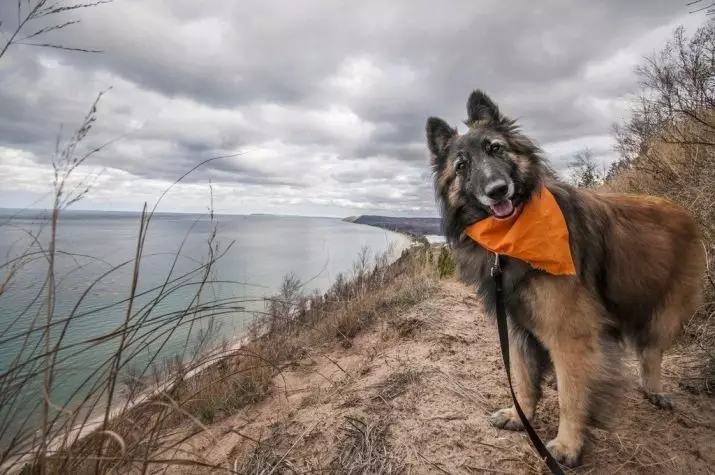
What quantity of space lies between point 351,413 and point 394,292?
5.24 meters

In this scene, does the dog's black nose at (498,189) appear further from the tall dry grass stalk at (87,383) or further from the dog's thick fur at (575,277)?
the tall dry grass stalk at (87,383)

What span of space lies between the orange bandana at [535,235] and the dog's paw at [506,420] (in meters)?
1.23

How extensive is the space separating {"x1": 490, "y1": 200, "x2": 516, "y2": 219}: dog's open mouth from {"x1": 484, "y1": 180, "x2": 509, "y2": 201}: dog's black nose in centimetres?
8

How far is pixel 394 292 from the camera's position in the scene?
8523mm

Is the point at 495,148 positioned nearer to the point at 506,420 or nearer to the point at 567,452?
the point at 506,420

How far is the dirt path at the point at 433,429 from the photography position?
2598mm

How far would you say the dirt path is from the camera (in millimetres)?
2598

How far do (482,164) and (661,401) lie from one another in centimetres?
247

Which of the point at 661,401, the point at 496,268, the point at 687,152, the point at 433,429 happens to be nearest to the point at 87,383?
the point at 433,429

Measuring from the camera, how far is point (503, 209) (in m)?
2.94

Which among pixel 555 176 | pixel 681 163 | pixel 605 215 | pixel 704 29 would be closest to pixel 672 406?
pixel 605 215


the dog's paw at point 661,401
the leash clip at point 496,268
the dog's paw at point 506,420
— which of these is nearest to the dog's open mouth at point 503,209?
the leash clip at point 496,268

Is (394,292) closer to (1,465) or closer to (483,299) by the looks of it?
(483,299)

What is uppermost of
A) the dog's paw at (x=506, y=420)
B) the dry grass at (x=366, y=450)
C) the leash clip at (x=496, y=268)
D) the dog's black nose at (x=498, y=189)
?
the dog's black nose at (x=498, y=189)
